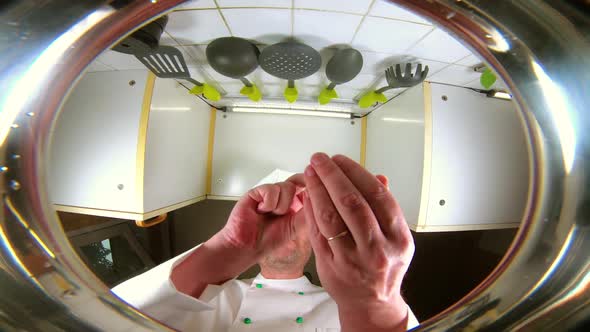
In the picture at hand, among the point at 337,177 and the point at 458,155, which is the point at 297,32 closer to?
the point at 337,177

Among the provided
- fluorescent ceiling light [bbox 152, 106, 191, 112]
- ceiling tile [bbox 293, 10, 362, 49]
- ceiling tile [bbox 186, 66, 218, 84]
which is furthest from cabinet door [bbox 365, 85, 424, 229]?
fluorescent ceiling light [bbox 152, 106, 191, 112]

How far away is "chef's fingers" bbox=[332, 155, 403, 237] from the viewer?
187mm

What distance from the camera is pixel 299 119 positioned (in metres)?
0.61

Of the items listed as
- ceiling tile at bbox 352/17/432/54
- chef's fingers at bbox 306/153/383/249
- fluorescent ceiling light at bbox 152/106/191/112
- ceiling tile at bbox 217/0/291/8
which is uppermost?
ceiling tile at bbox 217/0/291/8

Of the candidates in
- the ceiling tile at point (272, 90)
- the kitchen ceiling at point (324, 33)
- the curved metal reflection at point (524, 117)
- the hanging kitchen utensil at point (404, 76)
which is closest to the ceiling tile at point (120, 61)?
the kitchen ceiling at point (324, 33)

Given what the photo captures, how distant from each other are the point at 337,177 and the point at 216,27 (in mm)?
414

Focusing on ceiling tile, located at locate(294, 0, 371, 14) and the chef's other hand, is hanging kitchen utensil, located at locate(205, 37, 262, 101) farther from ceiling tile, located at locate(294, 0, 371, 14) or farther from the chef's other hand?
the chef's other hand

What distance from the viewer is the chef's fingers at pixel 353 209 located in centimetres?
18

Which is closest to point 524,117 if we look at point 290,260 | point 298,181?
point 298,181

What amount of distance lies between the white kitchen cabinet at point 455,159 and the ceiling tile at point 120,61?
77cm

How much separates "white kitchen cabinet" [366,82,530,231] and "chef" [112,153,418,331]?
0.32 m

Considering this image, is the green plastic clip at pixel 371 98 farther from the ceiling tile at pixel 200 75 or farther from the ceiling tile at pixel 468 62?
the ceiling tile at pixel 200 75

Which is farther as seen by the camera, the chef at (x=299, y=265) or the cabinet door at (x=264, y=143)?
the cabinet door at (x=264, y=143)

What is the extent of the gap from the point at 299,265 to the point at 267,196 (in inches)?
17.0
